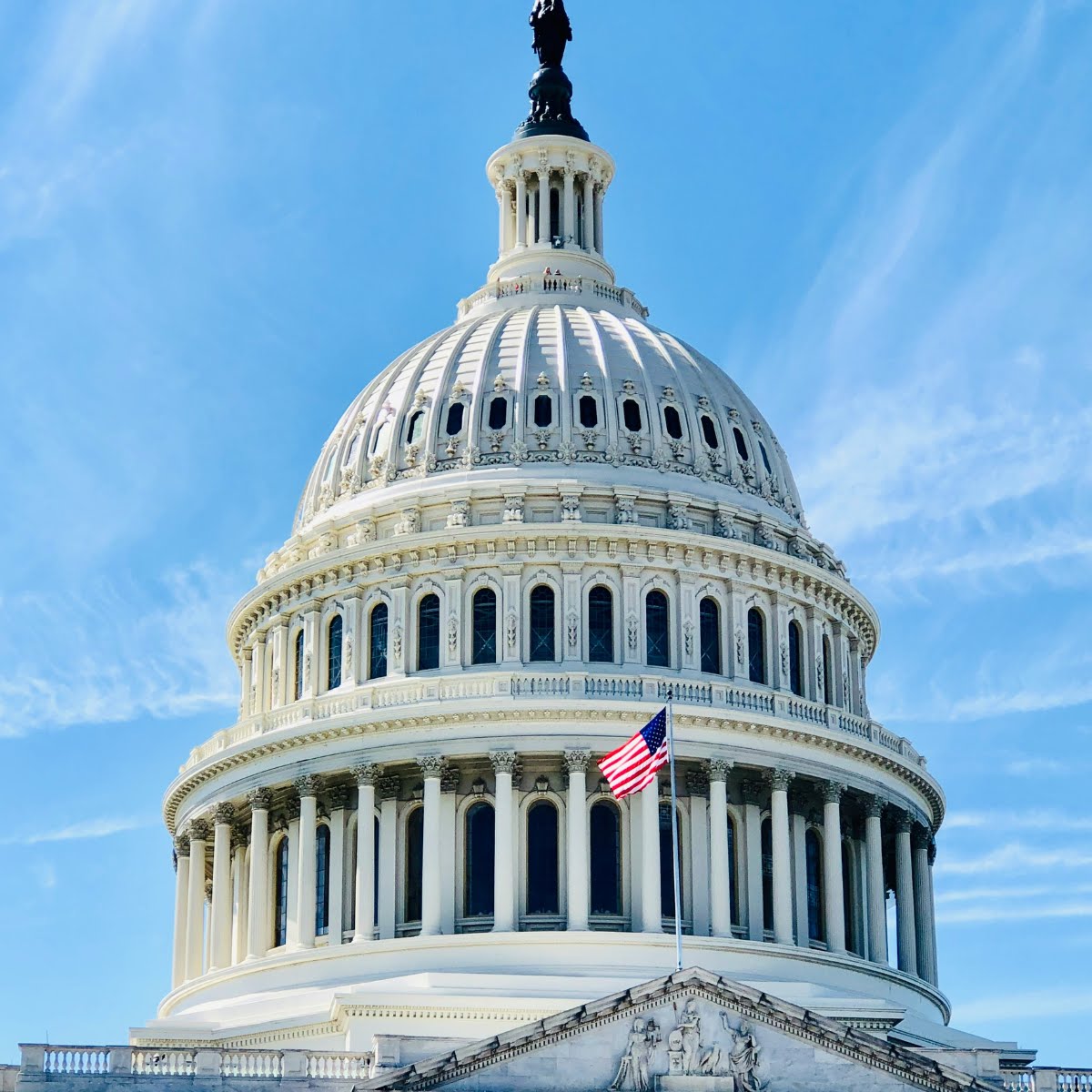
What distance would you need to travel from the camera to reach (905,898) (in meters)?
96.6

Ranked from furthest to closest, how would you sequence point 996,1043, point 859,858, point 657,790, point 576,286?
point 576,286 < point 859,858 < point 657,790 < point 996,1043

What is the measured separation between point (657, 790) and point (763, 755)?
392 centimetres

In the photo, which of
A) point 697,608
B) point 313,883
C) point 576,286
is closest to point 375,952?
point 313,883

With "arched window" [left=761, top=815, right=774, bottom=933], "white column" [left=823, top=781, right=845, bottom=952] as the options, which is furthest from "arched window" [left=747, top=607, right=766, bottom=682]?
"arched window" [left=761, top=815, right=774, bottom=933]

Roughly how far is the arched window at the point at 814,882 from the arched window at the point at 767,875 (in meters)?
1.58

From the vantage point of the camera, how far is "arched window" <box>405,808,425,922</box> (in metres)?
89.6

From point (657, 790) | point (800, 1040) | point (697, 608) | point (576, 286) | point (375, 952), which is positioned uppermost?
point (576, 286)

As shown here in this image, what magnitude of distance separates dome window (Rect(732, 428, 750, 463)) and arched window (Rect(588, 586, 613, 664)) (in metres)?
10.0

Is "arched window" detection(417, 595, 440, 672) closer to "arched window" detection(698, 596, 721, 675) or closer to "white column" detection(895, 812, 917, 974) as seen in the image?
"arched window" detection(698, 596, 721, 675)

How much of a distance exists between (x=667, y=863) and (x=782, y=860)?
388cm

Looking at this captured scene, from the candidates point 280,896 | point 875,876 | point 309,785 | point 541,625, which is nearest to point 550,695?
point 541,625

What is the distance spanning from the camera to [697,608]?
94438 mm

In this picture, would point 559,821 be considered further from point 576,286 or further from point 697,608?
point 576,286

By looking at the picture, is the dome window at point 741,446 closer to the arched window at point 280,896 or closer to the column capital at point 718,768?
the column capital at point 718,768
